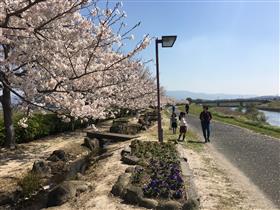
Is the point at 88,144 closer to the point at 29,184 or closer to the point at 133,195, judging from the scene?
the point at 29,184

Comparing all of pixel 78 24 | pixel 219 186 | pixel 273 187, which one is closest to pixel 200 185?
pixel 219 186

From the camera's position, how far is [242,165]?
1433cm

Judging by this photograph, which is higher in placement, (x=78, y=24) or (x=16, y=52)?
(x=78, y=24)

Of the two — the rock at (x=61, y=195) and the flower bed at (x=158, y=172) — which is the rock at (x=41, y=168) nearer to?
the rock at (x=61, y=195)

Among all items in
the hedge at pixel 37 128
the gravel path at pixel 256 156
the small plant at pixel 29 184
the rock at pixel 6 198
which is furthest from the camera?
the hedge at pixel 37 128

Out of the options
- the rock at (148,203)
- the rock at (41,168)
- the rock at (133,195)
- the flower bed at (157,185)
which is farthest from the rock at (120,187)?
the rock at (41,168)

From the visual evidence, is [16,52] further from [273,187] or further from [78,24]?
[273,187]

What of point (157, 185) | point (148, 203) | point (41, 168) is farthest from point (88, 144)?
point (148, 203)

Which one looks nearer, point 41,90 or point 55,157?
point 41,90

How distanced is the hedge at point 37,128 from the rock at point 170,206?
11509mm

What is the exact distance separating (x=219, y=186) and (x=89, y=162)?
6439 millimetres

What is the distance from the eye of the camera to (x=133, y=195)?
921 cm

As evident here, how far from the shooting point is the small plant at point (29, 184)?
1133 cm

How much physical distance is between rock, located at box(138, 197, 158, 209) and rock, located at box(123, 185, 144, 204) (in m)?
0.12
